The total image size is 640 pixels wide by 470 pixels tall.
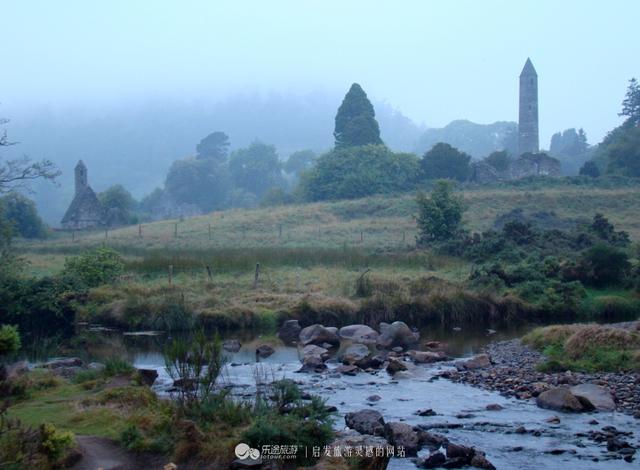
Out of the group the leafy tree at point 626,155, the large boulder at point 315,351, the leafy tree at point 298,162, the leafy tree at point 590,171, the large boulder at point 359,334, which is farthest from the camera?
the leafy tree at point 298,162

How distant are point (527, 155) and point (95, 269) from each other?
5303 centimetres

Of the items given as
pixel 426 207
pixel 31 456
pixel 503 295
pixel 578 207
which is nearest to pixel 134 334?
pixel 503 295

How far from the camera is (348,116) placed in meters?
80.5

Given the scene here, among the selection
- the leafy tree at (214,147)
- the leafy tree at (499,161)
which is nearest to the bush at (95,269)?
the leafy tree at (499,161)

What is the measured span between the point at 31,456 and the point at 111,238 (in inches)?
1803

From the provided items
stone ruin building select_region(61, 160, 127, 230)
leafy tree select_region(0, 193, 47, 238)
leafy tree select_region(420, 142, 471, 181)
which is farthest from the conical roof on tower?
leafy tree select_region(0, 193, 47, 238)

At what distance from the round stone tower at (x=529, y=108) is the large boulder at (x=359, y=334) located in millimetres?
66969

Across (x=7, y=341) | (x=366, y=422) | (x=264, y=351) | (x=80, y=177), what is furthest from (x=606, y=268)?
(x=80, y=177)

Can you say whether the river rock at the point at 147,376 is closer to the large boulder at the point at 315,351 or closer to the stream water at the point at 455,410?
the stream water at the point at 455,410

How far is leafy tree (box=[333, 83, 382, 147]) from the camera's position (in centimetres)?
7831

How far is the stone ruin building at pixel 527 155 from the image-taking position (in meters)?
70.8

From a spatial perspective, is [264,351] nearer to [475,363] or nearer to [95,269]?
[475,363]

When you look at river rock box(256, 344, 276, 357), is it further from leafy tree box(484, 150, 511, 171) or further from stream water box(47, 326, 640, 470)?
leafy tree box(484, 150, 511, 171)

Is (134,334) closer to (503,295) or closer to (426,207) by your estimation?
(503,295)
